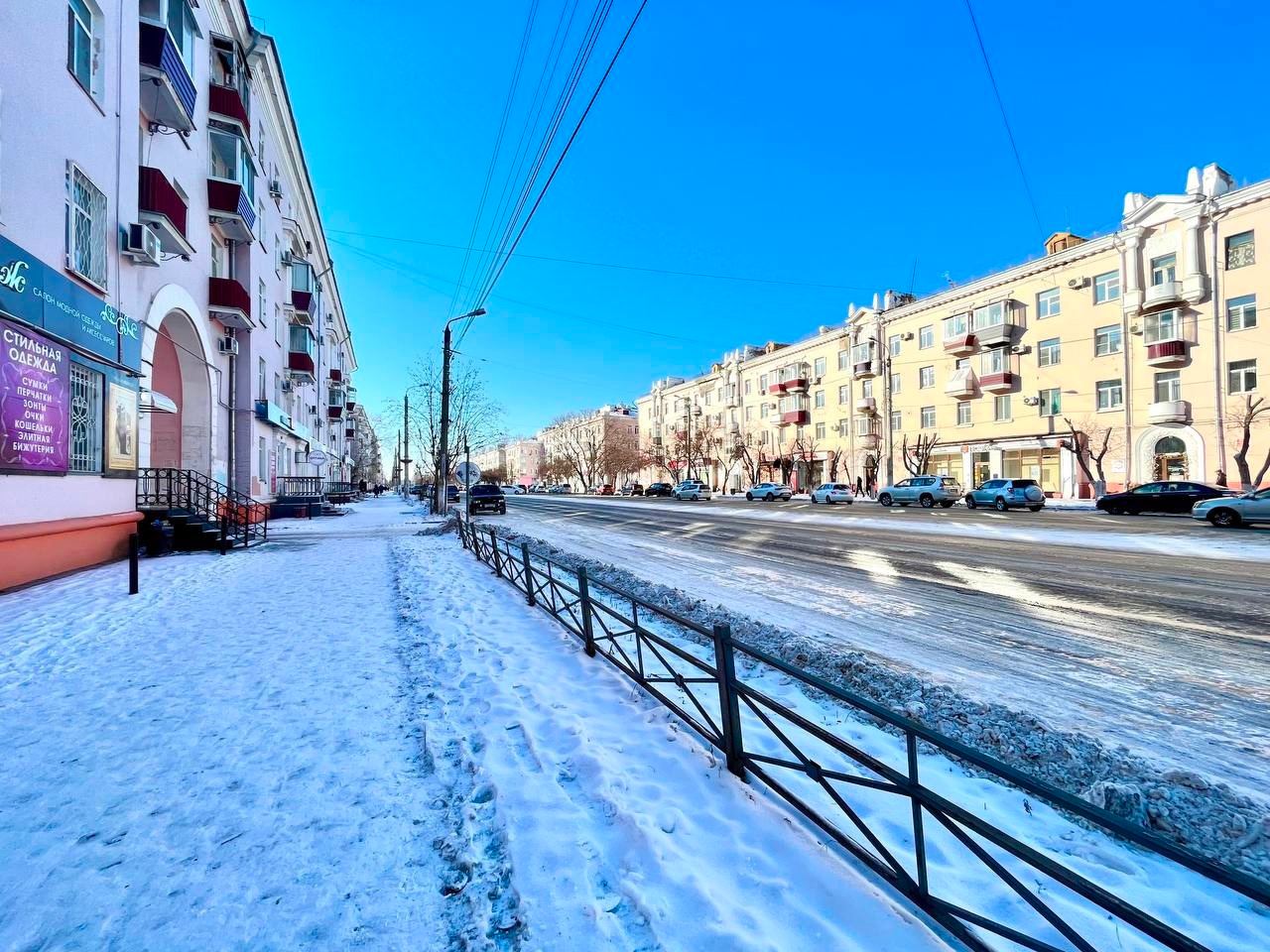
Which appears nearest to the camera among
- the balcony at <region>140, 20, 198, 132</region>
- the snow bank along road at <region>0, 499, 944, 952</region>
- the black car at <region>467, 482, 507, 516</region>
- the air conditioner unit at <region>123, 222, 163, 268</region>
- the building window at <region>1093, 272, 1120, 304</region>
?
the snow bank along road at <region>0, 499, 944, 952</region>

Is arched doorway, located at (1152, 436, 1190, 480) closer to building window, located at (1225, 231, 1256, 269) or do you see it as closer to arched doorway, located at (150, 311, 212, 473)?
building window, located at (1225, 231, 1256, 269)

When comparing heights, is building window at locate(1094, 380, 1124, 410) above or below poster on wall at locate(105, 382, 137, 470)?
above

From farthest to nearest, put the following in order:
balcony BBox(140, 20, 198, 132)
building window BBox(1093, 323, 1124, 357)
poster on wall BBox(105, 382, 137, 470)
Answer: building window BBox(1093, 323, 1124, 357), balcony BBox(140, 20, 198, 132), poster on wall BBox(105, 382, 137, 470)

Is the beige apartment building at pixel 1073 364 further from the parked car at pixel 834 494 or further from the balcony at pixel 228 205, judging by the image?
the balcony at pixel 228 205

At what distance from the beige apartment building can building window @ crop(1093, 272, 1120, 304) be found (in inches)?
2.8

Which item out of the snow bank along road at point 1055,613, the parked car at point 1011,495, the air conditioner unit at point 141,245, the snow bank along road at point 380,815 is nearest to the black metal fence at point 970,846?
the snow bank along road at point 380,815

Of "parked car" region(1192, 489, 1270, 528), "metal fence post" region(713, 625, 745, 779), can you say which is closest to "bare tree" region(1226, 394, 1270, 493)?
"parked car" region(1192, 489, 1270, 528)

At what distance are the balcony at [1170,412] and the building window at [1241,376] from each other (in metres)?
1.77

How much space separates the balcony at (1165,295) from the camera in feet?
96.1

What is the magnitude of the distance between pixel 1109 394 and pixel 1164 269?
6625mm

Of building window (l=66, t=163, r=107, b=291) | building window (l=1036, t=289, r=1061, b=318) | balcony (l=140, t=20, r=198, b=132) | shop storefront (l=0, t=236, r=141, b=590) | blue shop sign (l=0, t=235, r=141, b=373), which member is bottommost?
shop storefront (l=0, t=236, r=141, b=590)

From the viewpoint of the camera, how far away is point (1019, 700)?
445cm

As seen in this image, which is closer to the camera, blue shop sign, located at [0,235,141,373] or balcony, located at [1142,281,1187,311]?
blue shop sign, located at [0,235,141,373]

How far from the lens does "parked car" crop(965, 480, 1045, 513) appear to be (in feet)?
92.1
